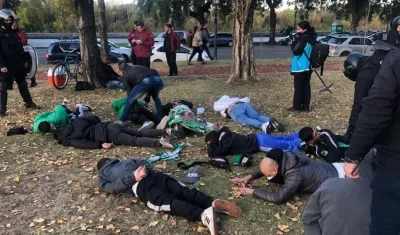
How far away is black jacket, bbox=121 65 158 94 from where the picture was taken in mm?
6773

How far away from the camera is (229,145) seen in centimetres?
543

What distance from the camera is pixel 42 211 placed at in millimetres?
4203

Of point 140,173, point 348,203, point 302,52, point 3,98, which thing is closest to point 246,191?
point 140,173

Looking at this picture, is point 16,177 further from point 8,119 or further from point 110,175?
point 8,119

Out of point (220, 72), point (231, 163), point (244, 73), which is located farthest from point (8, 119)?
point (220, 72)

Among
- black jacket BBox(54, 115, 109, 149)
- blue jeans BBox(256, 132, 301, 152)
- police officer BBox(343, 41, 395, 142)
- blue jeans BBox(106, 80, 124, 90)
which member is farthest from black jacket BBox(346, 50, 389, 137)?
blue jeans BBox(106, 80, 124, 90)

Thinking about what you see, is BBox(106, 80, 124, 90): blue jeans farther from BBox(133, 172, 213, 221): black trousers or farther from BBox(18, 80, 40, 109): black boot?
BBox(133, 172, 213, 221): black trousers

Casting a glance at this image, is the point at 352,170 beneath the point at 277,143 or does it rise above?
above

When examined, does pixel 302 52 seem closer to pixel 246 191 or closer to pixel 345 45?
pixel 246 191

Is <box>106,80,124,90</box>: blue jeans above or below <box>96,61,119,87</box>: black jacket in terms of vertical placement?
below

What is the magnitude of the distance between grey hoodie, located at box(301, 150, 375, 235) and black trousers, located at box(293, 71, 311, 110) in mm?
5357

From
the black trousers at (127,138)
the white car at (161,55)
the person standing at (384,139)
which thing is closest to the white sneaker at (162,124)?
the black trousers at (127,138)

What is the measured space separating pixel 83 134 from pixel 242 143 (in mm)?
2365

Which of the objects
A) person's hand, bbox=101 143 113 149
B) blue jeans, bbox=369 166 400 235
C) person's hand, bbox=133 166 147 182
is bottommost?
person's hand, bbox=101 143 113 149
